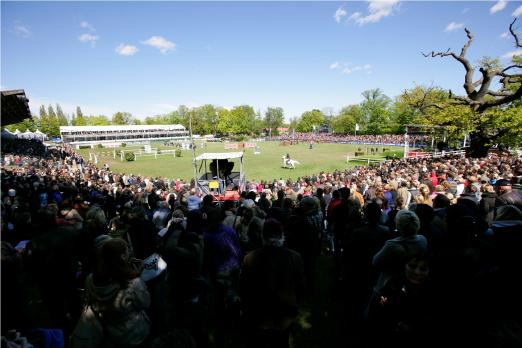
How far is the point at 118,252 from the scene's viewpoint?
2.38 meters

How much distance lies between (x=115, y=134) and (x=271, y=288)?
322 feet

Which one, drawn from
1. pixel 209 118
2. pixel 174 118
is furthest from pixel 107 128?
pixel 174 118

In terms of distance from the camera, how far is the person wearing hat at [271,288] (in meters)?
2.83

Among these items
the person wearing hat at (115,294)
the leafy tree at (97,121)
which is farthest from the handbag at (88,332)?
the leafy tree at (97,121)

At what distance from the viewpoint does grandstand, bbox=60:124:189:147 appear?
80.3 meters

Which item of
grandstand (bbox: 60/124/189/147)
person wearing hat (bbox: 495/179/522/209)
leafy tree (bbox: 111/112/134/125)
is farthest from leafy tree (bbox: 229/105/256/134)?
person wearing hat (bbox: 495/179/522/209)

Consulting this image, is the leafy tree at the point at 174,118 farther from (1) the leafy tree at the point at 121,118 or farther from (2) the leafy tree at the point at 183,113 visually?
(1) the leafy tree at the point at 121,118

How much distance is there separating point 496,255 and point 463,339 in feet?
3.07

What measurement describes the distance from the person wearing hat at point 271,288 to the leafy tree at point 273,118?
12583 cm

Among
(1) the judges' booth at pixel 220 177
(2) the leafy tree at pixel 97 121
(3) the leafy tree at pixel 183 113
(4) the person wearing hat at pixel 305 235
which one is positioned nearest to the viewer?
(4) the person wearing hat at pixel 305 235

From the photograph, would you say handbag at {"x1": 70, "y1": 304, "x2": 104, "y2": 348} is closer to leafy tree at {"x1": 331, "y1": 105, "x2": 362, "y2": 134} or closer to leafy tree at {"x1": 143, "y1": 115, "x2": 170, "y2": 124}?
leafy tree at {"x1": 331, "y1": 105, "x2": 362, "y2": 134}

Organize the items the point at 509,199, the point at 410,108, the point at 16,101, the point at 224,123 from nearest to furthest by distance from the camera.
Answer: the point at 509,199, the point at 16,101, the point at 410,108, the point at 224,123

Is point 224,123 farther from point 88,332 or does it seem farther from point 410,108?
point 88,332

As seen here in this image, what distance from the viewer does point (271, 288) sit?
2.81 meters
